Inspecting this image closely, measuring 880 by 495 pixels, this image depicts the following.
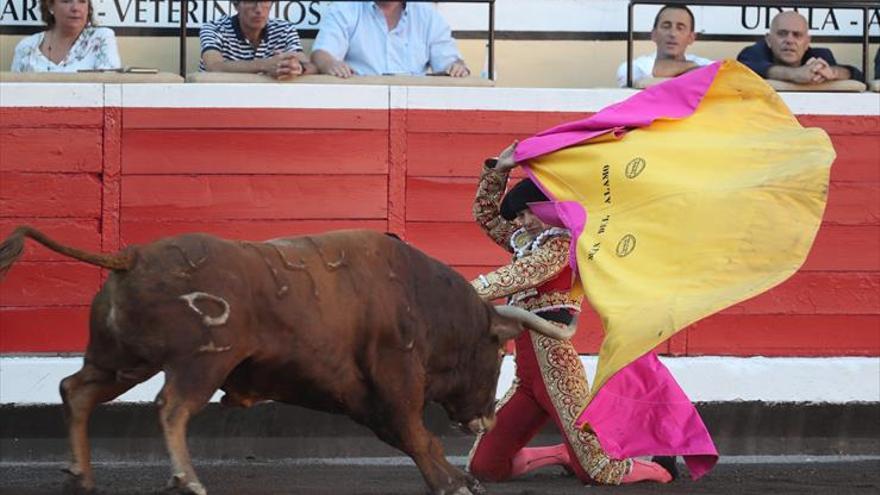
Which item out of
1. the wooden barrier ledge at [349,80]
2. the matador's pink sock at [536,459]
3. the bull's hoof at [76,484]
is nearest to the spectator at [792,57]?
the wooden barrier ledge at [349,80]

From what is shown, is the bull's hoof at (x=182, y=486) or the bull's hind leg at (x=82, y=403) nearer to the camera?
the bull's hoof at (x=182, y=486)

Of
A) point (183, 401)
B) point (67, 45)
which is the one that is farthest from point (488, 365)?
point (67, 45)

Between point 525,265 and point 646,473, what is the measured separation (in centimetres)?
92

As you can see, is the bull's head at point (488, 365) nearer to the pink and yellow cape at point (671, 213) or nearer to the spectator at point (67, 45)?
the pink and yellow cape at point (671, 213)

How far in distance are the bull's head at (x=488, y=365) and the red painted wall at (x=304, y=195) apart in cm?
205

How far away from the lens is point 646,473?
618 cm

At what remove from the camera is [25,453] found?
725cm

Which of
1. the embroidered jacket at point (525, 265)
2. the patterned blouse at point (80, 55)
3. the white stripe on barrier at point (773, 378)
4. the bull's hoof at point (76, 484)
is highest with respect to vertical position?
the patterned blouse at point (80, 55)

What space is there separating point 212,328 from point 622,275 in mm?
1297

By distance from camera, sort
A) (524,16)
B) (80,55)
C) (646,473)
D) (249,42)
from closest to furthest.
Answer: (646,473) → (80,55) → (249,42) → (524,16)

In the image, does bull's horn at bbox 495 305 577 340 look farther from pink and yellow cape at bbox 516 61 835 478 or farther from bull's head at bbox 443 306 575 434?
pink and yellow cape at bbox 516 61 835 478

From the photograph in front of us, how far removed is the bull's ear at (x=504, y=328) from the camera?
18.2 feet

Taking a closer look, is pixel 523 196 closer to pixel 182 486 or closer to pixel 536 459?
pixel 536 459

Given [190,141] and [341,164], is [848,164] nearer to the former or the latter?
[341,164]
